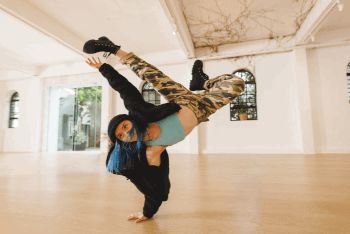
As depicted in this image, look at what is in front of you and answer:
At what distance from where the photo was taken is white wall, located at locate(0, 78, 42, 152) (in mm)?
7570

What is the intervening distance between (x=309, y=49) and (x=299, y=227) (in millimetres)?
5547

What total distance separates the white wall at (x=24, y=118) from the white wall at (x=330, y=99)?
832 cm

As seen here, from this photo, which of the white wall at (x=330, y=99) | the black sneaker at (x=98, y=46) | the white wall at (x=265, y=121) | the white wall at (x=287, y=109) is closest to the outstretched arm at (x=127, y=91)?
the black sneaker at (x=98, y=46)

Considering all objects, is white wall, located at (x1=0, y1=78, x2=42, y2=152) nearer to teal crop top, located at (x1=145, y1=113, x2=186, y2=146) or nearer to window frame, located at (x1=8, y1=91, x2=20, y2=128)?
window frame, located at (x1=8, y1=91, x2=20, y2=128)

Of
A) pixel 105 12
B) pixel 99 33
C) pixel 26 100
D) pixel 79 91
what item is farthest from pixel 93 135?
pixel 105 12

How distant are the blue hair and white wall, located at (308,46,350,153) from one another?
532 centimetres

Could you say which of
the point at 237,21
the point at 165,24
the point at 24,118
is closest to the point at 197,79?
the point at 165,24

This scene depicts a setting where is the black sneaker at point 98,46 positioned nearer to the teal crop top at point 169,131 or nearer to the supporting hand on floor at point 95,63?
the supporting hand on floor at point 95,63

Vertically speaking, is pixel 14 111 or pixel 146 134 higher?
pixel 14 111

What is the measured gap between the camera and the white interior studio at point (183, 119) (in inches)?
45.8

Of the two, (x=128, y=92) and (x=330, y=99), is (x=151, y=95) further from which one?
(x=128, y=92)

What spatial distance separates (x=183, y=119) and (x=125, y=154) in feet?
1.15

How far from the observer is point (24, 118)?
7.75 metres

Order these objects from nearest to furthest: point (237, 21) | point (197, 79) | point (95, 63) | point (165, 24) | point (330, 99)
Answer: point (95, 63), point (197, 79), point (165, 24), point (237, 21), point (330, 99)
